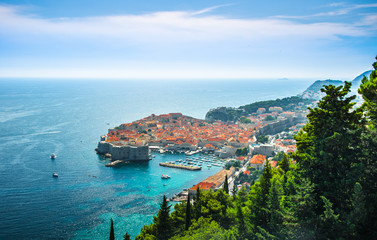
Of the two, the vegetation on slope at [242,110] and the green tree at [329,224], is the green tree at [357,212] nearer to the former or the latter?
the green tree at [329,224]

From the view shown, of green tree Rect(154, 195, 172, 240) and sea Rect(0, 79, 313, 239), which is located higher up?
green tree Rect(154, 195, 172, 240)

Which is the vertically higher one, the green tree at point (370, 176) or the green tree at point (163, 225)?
the green tree at point (370, 176)

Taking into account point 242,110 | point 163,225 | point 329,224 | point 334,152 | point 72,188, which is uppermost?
point 334,152

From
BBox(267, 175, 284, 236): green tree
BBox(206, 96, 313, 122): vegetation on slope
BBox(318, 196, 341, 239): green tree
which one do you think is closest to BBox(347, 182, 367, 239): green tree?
BBox(318, 196, 341, 239): green tree

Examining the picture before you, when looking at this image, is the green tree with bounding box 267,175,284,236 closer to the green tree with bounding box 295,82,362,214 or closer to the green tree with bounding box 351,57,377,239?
the green tree with bounding box 295,82,362,214

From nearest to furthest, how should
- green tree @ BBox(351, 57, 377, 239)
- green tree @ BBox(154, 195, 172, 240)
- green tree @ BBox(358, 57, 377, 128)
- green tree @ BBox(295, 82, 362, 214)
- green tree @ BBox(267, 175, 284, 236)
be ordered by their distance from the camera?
green tree @ BBox(351, 57, 377, 239), green tree @ BBox(295, 82, 362, 214), green tree @ BBox(267, 175, 284, 236), green tree @ BBox(358, 57, 377, 128), green tree @ BBox(154, 195, 172, 240)

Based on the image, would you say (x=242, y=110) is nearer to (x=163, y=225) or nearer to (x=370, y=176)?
(x=163, y=225)

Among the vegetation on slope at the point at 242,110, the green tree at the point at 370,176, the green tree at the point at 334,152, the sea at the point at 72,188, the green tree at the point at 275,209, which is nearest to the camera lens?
the green tree at the point at 370,176

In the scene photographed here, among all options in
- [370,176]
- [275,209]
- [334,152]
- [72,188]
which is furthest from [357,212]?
[72,188]

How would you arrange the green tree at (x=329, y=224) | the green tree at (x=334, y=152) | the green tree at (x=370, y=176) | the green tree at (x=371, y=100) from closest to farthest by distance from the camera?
the green tree at (x=329, y=224) → the green tree at (x=370, y=176) → the green tree at (x=334, y=152) → the green tree at (x=371, y=100)

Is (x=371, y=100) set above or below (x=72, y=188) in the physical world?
above

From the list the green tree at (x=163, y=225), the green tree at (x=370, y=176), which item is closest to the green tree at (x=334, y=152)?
the green tree at (x=370, y=176)
